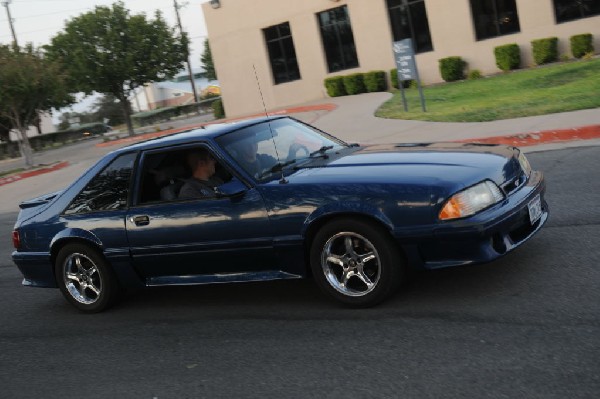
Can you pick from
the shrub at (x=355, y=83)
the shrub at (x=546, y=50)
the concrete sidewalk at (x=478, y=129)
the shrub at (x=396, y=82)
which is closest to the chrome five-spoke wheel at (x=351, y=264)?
the concrete sidewalk at (x=478, y=129)

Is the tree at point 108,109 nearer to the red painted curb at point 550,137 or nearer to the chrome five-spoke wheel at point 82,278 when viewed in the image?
the red painted curb at point 550,137

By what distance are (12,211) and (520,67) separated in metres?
17.6

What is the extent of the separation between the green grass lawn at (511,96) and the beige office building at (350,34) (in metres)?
2.16

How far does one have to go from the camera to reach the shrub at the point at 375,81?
28.9 meters

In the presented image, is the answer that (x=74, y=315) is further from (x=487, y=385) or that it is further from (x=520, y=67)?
(x=520, y=67)

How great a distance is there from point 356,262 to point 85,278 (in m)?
2.64

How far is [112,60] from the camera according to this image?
146 feet

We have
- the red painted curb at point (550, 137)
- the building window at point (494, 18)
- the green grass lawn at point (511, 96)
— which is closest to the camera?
the red painted curb at point (550, 137)

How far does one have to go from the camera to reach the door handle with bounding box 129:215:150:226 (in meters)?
5.86

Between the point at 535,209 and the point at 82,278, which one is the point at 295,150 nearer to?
the point at 535,209

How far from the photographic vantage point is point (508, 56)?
83.1ft

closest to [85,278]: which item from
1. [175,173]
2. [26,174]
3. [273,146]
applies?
[175,173]

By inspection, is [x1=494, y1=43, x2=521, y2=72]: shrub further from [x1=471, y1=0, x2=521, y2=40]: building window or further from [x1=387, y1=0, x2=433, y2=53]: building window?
[x1=387, y1=0, x2=433, y2=53]: building window

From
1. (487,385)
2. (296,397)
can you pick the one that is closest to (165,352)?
(296,397)
